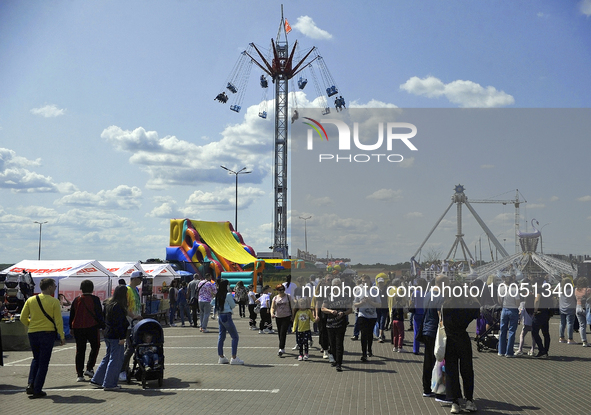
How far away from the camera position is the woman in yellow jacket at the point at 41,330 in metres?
8.20

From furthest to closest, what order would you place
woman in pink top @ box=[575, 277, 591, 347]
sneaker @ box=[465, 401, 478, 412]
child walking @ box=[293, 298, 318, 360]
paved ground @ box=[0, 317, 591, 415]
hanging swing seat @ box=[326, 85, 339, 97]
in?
hanging swing seat @ box=[326, 85, 339, 97]
woman in pink top @ box=[575, 277, 591, 347]
child walking @ box=[293, 298, 318, 360]
paved ground @ box=[0, 317, 591, 415]
sneaker @ box=[465, 401, 478, 412]

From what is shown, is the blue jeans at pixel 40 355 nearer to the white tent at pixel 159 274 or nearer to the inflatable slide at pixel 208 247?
the white tent at pixel 159 274

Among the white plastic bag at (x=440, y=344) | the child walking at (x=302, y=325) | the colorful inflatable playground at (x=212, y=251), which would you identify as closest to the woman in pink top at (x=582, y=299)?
the child walking at (x=302, y=325)

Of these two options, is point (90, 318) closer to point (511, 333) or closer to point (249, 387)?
point (249, 387)

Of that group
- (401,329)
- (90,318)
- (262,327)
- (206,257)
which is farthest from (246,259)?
(90,318)

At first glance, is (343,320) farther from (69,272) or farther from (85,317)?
(69,272)

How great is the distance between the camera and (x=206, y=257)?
40562 millimetres

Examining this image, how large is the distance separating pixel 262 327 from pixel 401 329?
5.62m

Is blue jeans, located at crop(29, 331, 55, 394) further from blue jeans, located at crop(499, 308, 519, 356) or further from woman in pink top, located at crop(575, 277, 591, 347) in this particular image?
woman in pink top, located at crop(575, 277, 591, 347)

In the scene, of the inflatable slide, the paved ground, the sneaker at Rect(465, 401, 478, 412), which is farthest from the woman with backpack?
the inflatable slide

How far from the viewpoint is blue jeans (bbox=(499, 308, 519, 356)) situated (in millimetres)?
12094

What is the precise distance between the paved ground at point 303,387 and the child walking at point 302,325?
34 centimetres

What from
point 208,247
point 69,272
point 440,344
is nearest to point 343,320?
point 440,344

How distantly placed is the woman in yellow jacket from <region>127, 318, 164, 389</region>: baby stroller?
1223 mm
